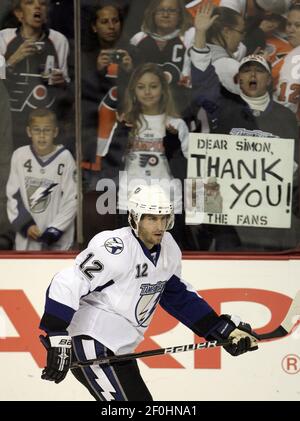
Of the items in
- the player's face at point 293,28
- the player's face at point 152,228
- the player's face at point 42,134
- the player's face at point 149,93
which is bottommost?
the player's face at point 152,228

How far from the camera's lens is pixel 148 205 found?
212 inches

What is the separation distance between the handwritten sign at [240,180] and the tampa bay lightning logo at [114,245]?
2.72ft

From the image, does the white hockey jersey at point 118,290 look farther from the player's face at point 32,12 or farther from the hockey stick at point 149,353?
the player's face at point 32,12

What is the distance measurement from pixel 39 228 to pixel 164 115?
776 millimetres

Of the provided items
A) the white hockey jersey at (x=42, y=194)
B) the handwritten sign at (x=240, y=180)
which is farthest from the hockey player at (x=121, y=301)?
the white hockey jersey at (x=42, y=194)

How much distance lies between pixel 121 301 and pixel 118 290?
50 mm

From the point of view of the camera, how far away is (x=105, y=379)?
5.49 m

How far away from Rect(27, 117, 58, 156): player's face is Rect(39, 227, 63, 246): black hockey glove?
1.20 ft

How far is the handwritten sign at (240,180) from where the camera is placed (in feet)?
20.2

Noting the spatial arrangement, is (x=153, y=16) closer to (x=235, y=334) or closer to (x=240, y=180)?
(x=240, y=180)

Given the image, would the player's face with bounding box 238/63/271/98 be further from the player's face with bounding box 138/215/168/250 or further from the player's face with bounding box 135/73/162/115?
the player's face with bounding box 138/215/168/250

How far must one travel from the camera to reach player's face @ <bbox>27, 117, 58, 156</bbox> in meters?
6.14

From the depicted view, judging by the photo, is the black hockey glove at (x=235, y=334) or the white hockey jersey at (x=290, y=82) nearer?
the black hockey glove at (x=235, y=334)

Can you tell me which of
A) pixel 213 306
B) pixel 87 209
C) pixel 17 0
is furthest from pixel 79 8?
pixel 213 306
